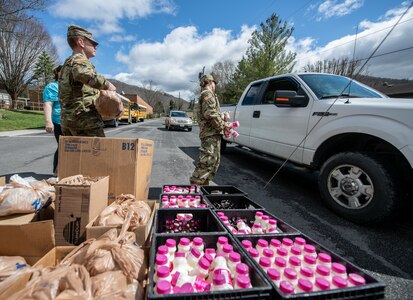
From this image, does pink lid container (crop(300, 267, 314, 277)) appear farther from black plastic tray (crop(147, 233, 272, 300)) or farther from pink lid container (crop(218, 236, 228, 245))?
pink lid container (crop(218, 236, 228, 245))

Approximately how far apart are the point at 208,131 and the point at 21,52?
32696 millimetres

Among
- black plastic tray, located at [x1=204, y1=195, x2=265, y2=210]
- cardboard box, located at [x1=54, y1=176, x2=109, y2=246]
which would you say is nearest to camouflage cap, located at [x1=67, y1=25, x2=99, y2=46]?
cardboard box, located at [x1=54, y1=176, x2=109, y2=246]

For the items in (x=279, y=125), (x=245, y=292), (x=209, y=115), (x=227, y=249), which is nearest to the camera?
(x=245, y=292)

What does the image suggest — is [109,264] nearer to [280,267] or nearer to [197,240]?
[197,240]

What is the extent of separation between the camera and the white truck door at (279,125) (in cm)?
326

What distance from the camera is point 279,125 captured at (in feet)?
12.1

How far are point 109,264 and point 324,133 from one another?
2.83 metres

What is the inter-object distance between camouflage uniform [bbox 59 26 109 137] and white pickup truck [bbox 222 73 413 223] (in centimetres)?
260

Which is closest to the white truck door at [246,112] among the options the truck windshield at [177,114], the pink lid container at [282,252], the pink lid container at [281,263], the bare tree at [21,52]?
the pink lid container at [282,252]

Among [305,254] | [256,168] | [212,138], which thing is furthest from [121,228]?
[256,168]

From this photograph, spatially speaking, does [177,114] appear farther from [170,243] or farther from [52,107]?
[170,243]

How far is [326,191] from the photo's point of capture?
2.75 metres

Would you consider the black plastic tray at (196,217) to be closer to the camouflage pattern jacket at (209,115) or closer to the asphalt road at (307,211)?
the asphalt road at (307,211)

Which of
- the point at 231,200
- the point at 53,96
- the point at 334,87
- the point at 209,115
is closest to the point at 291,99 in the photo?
the point at 334,87
